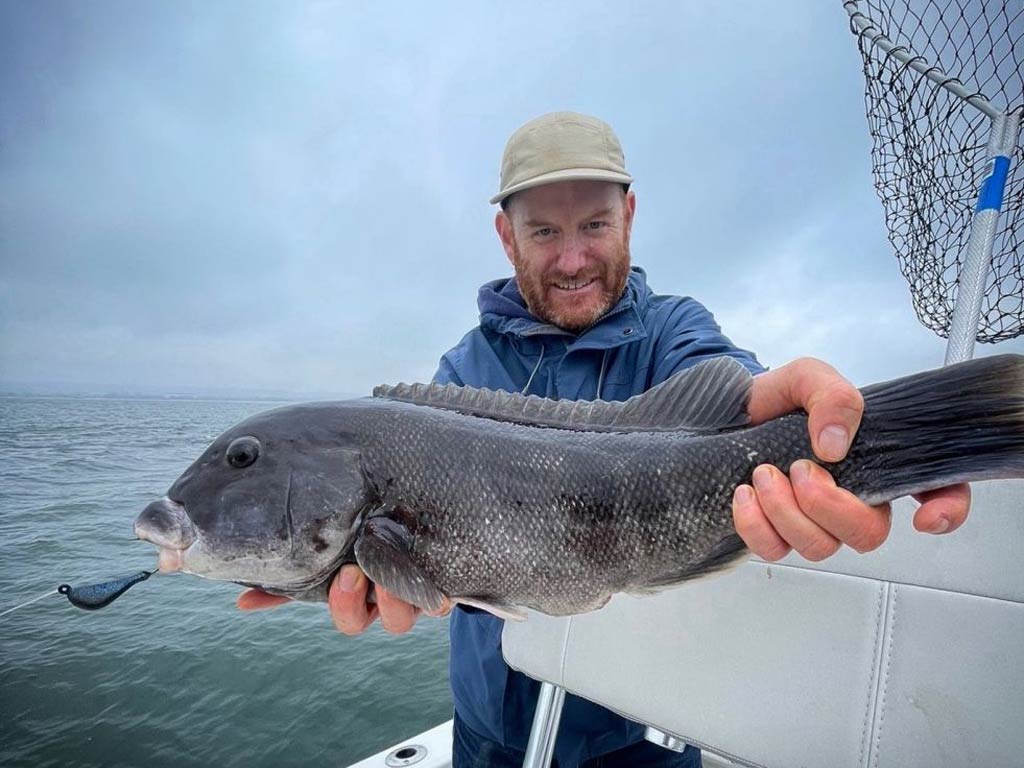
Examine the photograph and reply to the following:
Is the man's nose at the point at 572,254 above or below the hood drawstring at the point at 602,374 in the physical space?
above

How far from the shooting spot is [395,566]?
2.25m

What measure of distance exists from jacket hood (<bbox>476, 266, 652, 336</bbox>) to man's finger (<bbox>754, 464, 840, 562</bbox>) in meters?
1.68

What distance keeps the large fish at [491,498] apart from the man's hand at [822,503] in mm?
119

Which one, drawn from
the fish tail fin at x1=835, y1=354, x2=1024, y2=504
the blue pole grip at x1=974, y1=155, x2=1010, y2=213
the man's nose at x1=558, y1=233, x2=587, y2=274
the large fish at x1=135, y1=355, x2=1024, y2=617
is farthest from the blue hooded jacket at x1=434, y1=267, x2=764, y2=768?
the blue pole grip at x1=974, y1=155, x2=1010, y2=213

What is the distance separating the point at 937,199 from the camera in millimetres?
4539

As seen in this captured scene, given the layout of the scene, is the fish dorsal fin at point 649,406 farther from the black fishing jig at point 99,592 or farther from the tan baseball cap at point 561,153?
the tan baseball cap at point 561,153

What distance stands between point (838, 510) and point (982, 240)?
9.22ft

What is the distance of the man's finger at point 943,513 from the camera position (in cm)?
179

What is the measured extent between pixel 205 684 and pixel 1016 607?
375 inches

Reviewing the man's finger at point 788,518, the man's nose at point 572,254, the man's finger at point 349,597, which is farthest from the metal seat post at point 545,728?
the man's nose at point 572,254

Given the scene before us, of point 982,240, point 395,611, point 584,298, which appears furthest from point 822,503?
point 982,240

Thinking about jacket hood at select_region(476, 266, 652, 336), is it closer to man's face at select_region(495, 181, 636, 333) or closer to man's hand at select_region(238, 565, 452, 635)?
man's face at select_region(495, 181, 636, 333)

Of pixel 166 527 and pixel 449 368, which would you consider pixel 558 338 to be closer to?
pixel 449 368

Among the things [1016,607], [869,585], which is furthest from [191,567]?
[1016,607]
